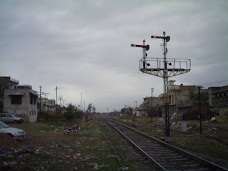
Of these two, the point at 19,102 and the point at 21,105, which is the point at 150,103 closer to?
the point at 21,105

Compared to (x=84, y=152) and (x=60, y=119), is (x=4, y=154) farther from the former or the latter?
(x=60, y=119)

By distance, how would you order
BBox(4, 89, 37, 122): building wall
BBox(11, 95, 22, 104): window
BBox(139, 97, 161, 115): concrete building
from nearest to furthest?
BBox(4, 89, 37, 122): building wall → BBox(11, 95, 22, 104): window → BBox(139, 97, 161, 115): concrete building

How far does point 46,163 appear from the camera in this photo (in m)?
12.0

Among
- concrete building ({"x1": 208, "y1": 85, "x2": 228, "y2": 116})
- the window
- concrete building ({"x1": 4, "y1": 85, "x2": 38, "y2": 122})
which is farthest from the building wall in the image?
concrete building ({"x1": 208, "y1": 85, "x2": 228, "y2": 116})

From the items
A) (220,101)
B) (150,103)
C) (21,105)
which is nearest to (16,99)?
(21,105)

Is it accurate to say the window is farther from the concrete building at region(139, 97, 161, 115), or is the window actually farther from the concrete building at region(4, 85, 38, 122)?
the concrete building at region(139, 97, 161, 115)

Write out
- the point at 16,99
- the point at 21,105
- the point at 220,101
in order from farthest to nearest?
the point at 220,101
the point at 16,99
the point at 21,105

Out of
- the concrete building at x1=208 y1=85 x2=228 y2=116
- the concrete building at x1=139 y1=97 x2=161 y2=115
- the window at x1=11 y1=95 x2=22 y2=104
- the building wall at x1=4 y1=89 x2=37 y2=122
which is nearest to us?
the building wall at x1=4 y1=89 x2=37 y2=122

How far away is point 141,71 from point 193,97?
50419 millimetres

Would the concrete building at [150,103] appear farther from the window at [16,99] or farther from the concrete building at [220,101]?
the window at [16,99]

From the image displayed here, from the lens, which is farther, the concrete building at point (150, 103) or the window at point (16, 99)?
the concrete building at point (150, 103)

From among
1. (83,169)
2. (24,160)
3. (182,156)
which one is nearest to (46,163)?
(24,160)

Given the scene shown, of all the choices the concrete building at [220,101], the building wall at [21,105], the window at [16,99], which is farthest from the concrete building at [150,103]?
the window at [16,99]

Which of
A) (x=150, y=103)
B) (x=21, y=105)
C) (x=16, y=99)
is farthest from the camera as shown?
(x=150, y=103)
